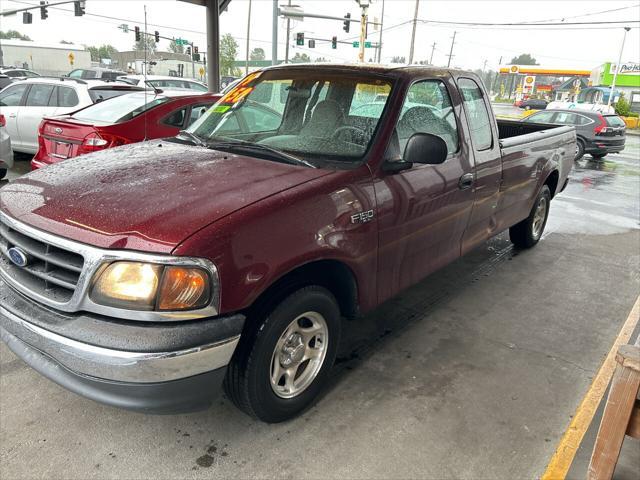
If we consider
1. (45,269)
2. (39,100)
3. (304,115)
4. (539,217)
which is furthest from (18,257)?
(39,100)

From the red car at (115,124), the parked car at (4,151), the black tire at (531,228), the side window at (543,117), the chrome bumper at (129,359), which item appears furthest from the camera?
the side window at (543,117)

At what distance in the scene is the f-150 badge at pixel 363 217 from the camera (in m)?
2.83

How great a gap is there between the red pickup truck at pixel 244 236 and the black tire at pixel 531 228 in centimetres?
219

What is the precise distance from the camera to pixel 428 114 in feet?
12.0

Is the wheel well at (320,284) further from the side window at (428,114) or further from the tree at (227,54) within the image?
the tree at (227,54)

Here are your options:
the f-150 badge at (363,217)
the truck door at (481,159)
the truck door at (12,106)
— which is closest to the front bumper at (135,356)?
the f-150 badge at (363,217)

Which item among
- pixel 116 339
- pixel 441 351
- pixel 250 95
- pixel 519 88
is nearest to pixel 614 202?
pixel 441 351

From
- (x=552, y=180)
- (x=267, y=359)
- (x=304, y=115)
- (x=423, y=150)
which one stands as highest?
(x=304, y=115)

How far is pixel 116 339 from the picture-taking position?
211cm

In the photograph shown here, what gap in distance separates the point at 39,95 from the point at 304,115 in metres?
8.13

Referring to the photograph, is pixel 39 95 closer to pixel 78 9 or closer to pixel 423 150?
pixel 423 150

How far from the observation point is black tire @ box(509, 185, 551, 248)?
593 cm

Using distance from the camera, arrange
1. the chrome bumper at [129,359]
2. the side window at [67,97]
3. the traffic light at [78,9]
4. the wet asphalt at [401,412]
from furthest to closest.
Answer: the traffic light at [78,9], the side window at [67,97], the wet asphalt at [401,412], the chrome bumper at [129,359]

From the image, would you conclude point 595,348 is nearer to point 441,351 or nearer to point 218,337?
point 441,351
